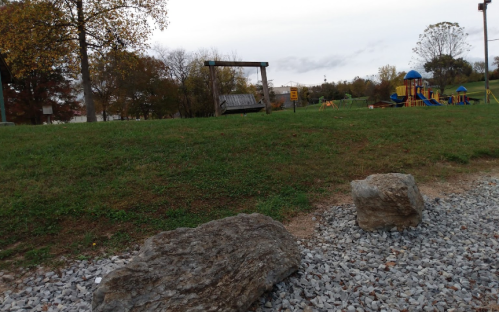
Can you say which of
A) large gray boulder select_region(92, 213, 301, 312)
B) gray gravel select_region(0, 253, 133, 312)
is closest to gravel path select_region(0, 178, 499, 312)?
gray gravel select_region(0, 253, 133, 312)

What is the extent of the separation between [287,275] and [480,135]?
989 cm

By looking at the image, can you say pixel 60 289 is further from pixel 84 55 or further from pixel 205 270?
pixel 84 55

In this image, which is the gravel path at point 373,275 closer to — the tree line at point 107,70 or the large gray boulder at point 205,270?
the large gray boulder at point 205,270

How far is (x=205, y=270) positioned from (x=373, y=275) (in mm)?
1879

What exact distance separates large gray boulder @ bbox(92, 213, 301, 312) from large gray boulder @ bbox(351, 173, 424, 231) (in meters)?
1.51

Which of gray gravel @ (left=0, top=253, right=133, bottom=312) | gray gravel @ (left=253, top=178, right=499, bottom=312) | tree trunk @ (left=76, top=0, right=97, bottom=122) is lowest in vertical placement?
gray gravel @ (left=253, top=178, right=499, bottom=312)

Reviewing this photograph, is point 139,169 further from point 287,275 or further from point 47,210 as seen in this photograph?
point 287,275

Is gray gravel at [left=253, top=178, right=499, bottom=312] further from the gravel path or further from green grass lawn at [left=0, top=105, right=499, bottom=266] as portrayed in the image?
green grass lawn at [left=0, top=105, right=499, bottom=266]

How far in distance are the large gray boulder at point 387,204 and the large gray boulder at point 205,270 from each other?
1505 mm

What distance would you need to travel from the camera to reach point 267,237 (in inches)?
132

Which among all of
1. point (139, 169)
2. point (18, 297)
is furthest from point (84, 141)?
point (18, 297)

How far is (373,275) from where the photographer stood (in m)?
3.44

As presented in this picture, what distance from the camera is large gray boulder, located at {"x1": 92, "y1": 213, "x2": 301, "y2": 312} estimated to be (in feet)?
8.11

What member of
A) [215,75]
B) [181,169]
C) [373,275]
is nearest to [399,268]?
[373,275]
